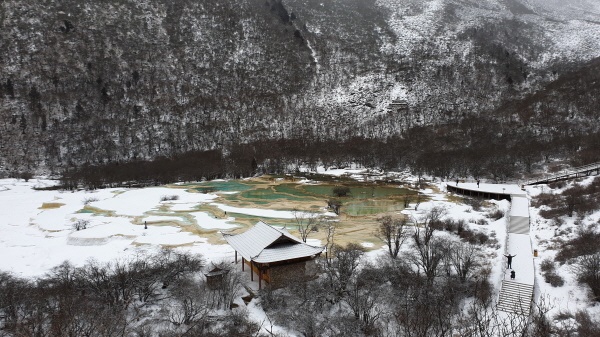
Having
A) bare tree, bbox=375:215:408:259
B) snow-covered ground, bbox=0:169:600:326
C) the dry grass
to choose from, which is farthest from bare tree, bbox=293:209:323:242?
the dry grass

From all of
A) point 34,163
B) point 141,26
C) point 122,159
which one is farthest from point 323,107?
point 34,163

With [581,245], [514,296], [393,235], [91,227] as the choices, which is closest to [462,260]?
[514,296]

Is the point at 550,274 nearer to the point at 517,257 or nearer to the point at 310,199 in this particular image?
the point at 517,257

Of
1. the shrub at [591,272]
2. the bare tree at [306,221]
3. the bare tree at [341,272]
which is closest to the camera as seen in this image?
the shrub at [591,272]

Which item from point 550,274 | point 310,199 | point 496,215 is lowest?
point 550,274

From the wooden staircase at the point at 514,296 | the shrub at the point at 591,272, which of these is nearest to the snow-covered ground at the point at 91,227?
the wooden staircase at the point at 514,296

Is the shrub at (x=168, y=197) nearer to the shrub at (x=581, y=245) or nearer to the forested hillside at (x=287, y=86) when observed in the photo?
the forested hillside at (x=287, y=86)
